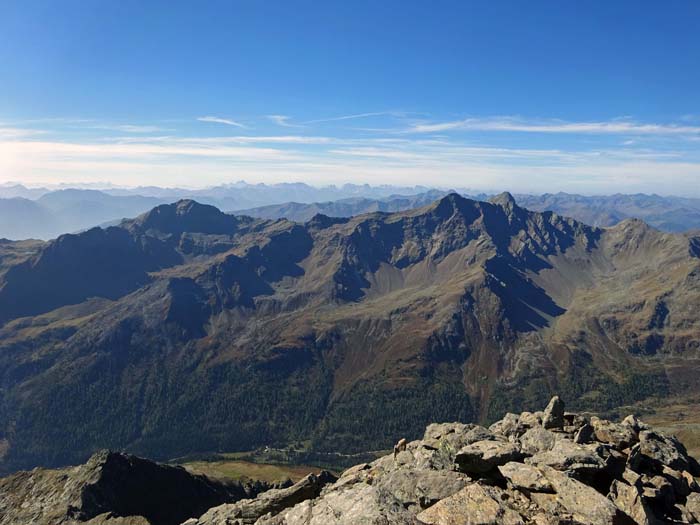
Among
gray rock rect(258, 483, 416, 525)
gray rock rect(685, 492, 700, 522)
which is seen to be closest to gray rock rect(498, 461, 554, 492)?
gray rock rect(258, 483, 416, 525)

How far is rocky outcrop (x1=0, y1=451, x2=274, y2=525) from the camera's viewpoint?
268ft

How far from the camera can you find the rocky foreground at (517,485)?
26031mm

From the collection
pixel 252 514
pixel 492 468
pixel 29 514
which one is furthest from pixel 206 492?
pixel 492 468

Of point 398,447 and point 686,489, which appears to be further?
point 398,447

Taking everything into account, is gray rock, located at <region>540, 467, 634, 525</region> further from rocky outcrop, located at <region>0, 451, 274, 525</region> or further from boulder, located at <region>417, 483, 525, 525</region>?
rocky outcrop, located at <region>0, 451, 274, 525</region>

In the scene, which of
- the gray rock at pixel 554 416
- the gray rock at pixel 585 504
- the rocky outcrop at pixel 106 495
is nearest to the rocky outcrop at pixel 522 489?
the gray rock at pixel 585 504

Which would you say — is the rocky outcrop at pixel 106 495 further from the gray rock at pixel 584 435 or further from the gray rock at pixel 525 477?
the gray rock at pixel 584 435

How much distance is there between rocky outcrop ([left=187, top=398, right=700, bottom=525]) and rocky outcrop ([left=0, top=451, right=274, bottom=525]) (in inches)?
2277

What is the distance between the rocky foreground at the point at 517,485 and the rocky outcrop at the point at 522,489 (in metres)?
0.07

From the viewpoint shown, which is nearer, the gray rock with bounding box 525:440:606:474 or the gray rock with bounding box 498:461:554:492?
the gray rock with bounding box 498:461:554:492

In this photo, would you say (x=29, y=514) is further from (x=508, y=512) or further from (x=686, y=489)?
(x=686, y=489)

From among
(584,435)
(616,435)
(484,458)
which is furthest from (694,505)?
(484,458)

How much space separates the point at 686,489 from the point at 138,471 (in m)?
104

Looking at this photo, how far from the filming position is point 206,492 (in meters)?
105
